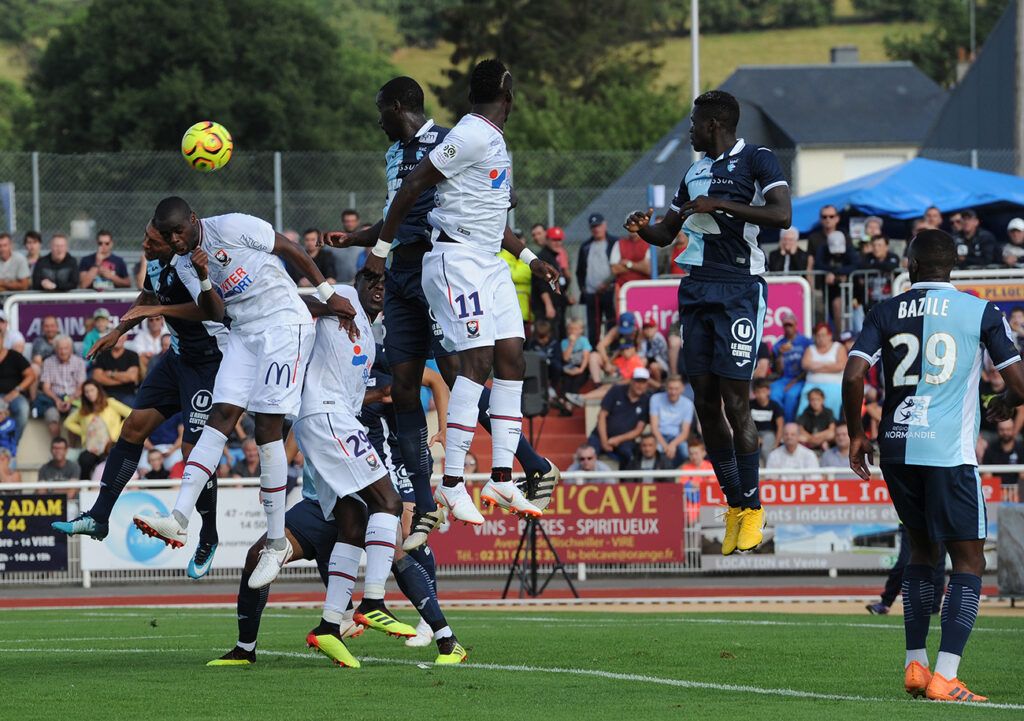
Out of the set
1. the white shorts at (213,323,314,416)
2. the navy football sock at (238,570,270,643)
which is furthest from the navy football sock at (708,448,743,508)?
the navy football sock at (238,570,270,643)

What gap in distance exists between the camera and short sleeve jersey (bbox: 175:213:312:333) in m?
10.5

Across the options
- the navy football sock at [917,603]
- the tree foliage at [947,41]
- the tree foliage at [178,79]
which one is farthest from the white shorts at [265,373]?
the tree foliage at [947,41]

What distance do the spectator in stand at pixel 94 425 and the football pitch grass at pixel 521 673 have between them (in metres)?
5.53

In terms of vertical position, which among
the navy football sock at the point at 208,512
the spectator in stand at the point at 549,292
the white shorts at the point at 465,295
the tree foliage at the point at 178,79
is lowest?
the navy football sock at the point at 208,512

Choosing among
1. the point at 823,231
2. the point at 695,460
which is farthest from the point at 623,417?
the point at 823,231

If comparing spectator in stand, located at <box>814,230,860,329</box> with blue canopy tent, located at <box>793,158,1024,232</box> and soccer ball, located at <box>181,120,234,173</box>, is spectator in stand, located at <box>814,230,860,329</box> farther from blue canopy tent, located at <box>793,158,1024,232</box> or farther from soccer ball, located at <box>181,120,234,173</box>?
soccer ball, located at <box>181,120,234,173</box>

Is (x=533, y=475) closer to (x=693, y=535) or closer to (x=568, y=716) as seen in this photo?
(x=568, y=716)

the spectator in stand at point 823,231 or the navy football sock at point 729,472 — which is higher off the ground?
the spectator in stand at point 823,231

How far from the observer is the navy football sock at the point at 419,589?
10.8 m

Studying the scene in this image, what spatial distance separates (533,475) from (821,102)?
4662 centimetres

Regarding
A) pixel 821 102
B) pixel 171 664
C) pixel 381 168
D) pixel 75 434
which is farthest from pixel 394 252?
pixel 821 102

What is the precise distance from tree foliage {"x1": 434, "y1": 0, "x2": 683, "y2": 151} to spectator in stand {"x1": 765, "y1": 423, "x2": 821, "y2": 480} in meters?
48.7

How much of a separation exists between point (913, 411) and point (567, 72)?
72.8 metres

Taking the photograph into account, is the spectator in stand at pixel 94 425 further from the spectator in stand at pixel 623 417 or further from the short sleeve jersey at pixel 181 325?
the short sleeve jersey at pixel 181 325
